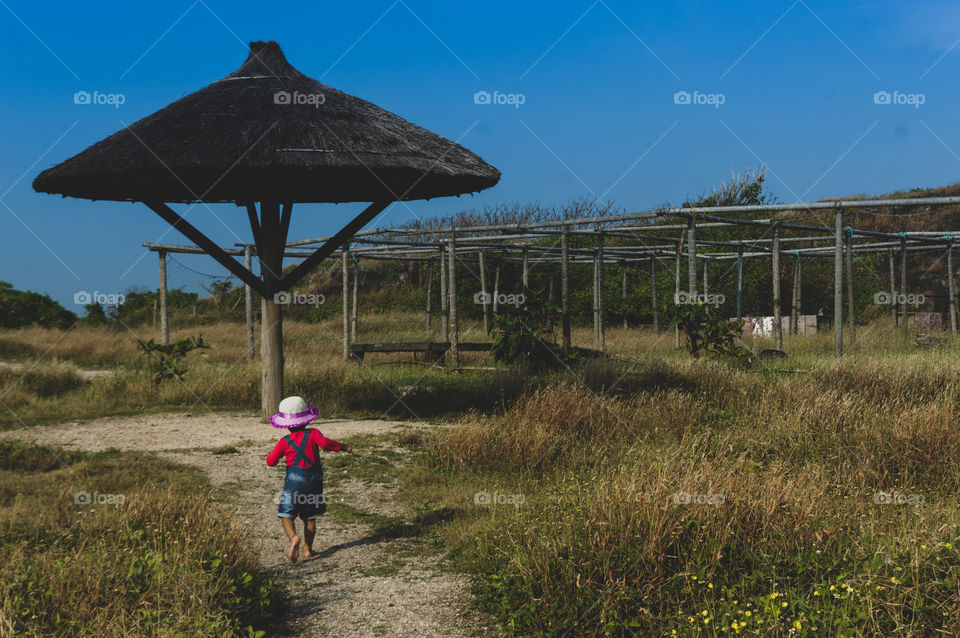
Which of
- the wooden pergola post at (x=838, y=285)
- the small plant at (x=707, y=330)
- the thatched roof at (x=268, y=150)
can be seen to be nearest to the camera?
the thatched roof at (x=268, y=150)

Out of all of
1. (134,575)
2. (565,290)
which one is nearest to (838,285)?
(565,290)

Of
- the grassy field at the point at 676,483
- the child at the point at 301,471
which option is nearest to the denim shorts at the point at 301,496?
the child at the point at 301,471

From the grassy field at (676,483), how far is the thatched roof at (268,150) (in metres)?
3.25

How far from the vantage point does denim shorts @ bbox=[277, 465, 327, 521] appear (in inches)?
225

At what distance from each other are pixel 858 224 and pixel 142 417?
3426cm

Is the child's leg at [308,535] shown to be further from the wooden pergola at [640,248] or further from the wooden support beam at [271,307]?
the wooden pergola at [640,248]

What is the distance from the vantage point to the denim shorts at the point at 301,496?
571 cm

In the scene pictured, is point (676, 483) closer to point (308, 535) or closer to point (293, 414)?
point (308, 535)

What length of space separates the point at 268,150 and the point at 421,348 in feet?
23.8

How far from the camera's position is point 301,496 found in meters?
5.75

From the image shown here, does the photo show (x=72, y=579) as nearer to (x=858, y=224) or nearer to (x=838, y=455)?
(x=838, y=455)

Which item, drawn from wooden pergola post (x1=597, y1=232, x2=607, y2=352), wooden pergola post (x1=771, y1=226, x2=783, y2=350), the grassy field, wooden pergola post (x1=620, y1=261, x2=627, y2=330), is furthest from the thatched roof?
wooden pergola post (x1=620, y1=261, x2=627, y2=330)

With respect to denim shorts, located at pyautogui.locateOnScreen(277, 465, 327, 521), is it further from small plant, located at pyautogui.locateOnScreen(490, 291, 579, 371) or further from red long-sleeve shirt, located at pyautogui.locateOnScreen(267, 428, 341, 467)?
small plant, located at pyautogui.locateOnScreen(490, 291, 579, 371)

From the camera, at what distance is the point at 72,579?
4117 mm
